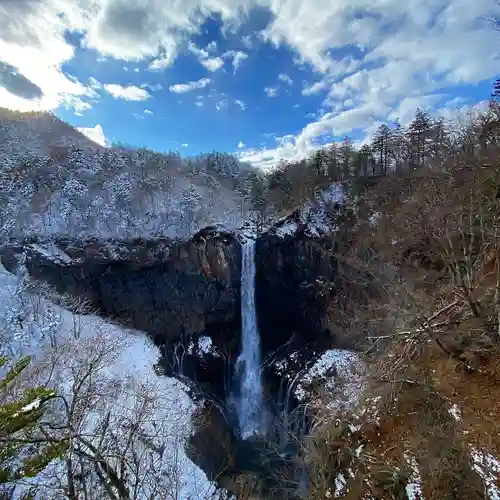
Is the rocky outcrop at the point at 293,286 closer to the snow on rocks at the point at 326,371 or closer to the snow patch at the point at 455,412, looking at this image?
the snow on rocks at the point at 326,371

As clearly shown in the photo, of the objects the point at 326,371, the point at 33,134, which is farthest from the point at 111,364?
the point at 33,134

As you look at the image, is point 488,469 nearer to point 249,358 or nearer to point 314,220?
point 249,358

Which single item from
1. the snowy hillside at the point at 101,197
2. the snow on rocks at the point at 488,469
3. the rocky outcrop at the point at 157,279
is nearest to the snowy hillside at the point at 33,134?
the snowy hillside at the point at 101,197

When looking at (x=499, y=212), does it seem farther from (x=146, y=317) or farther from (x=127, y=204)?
(x=127, y=204)

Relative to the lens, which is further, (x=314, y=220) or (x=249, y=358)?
(x=314, y=220)

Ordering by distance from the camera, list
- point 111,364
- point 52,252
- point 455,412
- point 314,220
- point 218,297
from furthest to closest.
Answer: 1. point 314,220
2. point 218,297
3. point 52,252
4. point 111,364
5. point 455,412

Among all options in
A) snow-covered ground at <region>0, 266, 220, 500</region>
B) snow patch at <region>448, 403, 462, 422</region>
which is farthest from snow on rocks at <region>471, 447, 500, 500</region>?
snow-covered ground at <region>0, 266, 220, 500</region>

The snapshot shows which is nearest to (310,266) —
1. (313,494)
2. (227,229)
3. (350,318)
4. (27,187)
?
(350,318)

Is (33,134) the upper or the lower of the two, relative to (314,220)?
upper

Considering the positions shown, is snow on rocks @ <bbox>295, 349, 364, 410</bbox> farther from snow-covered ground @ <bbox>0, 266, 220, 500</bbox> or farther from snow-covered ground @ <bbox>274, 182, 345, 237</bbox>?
snow-covered ground @ <bbox>274, 182, 345, 237</bbox>
